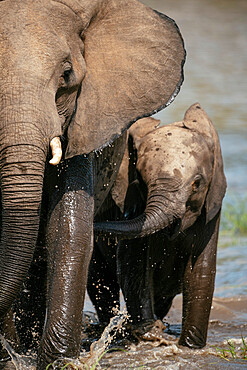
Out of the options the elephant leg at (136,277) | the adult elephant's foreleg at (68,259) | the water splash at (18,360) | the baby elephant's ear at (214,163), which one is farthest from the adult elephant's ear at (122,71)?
the elephant leg at (136,277)

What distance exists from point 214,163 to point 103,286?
4.38 feet

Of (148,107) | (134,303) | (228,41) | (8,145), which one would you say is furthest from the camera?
(228,41)

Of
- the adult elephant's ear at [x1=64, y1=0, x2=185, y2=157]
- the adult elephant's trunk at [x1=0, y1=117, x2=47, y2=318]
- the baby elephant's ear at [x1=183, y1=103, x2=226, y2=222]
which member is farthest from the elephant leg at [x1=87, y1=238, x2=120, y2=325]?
the adult elephant's trunk at [x1=0, y1=117, x2=47, y2=318]

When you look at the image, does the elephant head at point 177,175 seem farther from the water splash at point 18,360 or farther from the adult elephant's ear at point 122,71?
the water splash at point 18,360

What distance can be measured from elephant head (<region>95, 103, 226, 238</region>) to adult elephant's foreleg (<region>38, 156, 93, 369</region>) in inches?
12.1

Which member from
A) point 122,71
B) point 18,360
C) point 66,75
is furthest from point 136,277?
point 66,75

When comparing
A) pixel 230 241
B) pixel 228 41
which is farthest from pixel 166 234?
pixel 228 41

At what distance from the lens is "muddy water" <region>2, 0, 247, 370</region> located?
492 centimetres

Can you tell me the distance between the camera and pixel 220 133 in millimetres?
12938

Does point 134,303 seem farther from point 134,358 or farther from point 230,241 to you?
point 230,241

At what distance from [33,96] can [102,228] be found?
42.5 inches

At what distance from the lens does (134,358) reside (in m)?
4.96

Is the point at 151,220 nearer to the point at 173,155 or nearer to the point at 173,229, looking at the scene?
the point at 173,229

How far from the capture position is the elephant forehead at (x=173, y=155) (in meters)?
4.97
